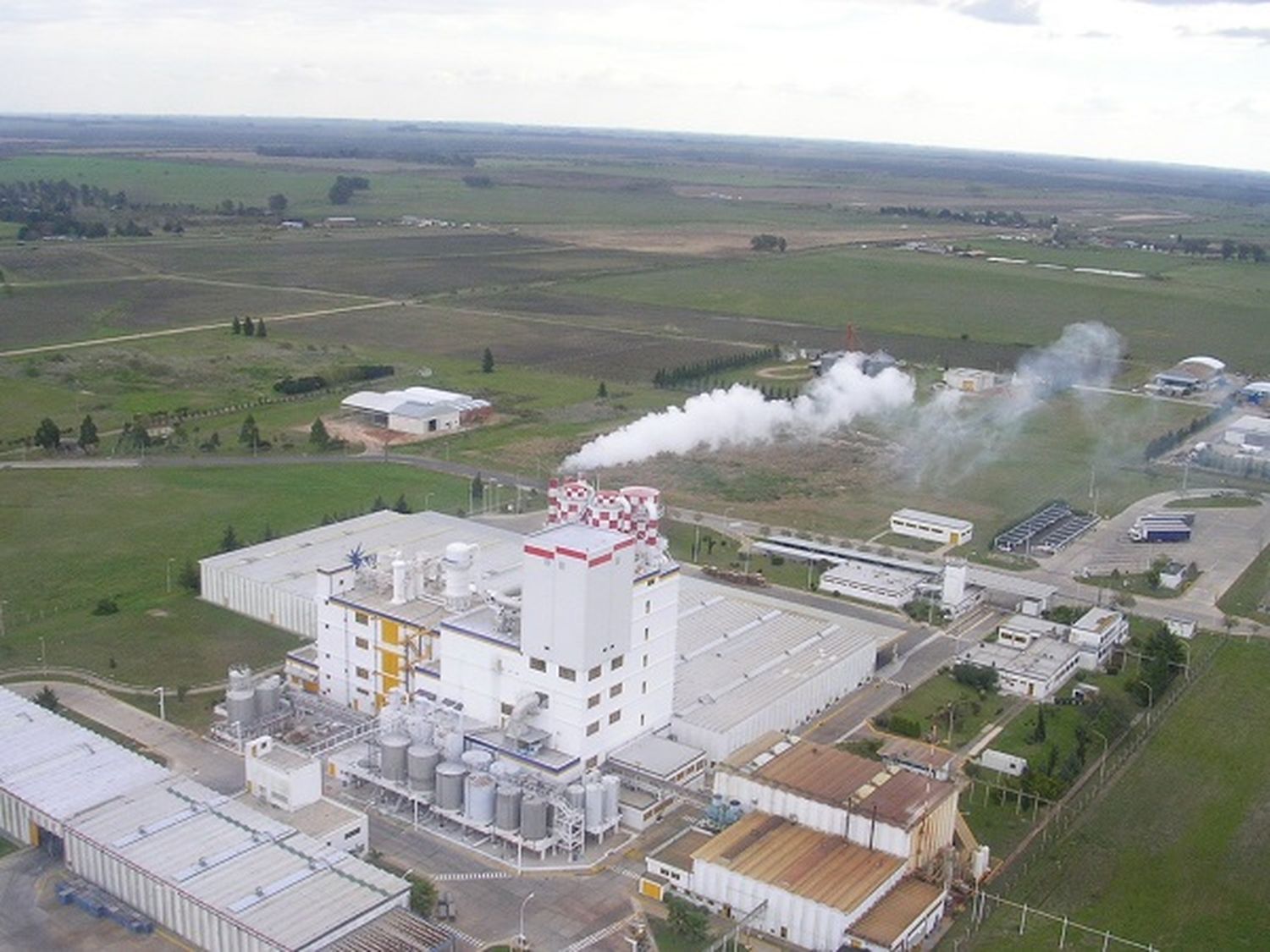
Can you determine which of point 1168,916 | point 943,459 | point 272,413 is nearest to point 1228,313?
point 943,459

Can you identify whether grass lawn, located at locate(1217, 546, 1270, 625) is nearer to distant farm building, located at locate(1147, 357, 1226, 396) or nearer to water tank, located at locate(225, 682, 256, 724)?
distant farm building, located at locate(1147, 357, 1226, 396)

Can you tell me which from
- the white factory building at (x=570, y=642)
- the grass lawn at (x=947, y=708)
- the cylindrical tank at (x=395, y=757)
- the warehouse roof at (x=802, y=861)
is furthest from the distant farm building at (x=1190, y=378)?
the cylindrical tank at (x=395, y=757)

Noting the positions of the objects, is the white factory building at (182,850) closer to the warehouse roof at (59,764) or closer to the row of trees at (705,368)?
the warehouse roof at (59,764)

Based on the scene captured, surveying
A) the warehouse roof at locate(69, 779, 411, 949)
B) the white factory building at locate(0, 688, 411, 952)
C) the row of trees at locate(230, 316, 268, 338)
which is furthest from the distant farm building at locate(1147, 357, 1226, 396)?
the warehouse roof at locate(69, 779, 411, 949)

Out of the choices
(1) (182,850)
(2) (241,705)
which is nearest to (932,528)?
(2) (241,705)

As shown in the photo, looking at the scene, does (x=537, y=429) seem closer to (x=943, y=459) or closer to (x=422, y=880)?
(x=943, y=459)

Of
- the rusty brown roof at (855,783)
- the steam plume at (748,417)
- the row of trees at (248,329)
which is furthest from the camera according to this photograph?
A: the row of trees at (248,329)
